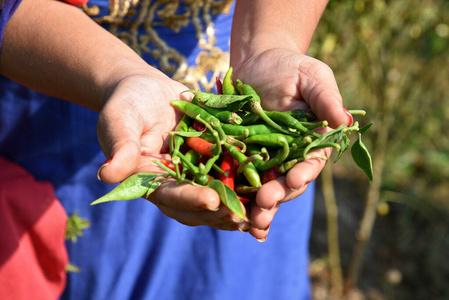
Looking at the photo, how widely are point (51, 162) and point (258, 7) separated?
1.23 meters

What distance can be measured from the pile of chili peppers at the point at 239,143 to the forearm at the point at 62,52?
27 centimetres

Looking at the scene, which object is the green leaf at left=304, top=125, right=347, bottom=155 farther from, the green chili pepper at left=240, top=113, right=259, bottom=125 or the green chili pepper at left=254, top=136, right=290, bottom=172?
the green chili pepper at left=240, top=113, right=259, bottom=125

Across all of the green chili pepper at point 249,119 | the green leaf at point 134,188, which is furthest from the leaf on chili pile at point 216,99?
the green leaf at point 134,188

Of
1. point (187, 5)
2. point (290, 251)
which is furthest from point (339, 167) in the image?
point (187, 5)

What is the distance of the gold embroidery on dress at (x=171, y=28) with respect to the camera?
6.08 ft

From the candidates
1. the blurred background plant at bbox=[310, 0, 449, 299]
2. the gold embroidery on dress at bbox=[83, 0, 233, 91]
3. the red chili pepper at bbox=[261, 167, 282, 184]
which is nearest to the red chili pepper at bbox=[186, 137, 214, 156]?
the red chili pepper at bbox=[261, 167, 282, 184]

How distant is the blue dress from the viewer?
1.96 m

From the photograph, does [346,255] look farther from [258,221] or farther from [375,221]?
[258,221]

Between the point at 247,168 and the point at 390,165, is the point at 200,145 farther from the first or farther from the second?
the point at 390,165

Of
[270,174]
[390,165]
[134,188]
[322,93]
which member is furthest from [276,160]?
[390,165]

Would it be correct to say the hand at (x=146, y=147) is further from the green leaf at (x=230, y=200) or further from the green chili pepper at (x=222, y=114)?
the green chili pepper at (x=222, y=114)

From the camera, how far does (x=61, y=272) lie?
2.15 metres

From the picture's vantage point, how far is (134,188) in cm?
130

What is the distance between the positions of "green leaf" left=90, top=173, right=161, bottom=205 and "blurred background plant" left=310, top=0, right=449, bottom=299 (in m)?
2.06
